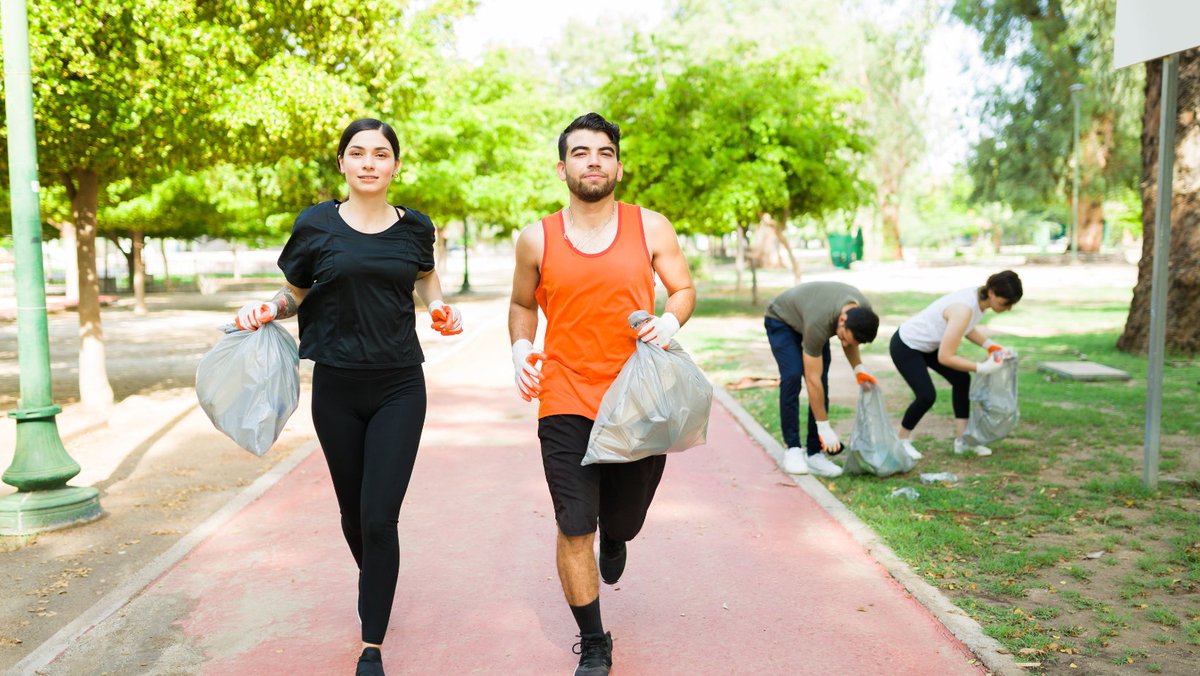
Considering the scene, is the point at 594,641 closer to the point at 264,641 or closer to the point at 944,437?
the point at 264,641

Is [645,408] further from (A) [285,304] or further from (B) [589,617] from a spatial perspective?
(A) [285,304]

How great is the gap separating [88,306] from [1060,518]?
30.1 feet

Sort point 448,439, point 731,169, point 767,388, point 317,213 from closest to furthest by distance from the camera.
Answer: point 317,213, point 448,439, point 767,388, point 731,169

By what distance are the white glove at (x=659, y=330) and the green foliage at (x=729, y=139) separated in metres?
16.9

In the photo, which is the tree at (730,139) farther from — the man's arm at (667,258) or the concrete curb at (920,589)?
the man's arm at (667,258)

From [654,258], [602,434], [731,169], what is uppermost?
[731,169]

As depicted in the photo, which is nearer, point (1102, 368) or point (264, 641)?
point (264, 641)

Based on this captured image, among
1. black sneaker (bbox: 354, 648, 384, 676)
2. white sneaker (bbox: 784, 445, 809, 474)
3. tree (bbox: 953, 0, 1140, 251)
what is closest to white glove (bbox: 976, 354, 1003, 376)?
white sneaker (bbox: 784, 445, 809, 474)

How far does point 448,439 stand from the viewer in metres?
9.03

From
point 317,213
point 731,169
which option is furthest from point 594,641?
point 731,169

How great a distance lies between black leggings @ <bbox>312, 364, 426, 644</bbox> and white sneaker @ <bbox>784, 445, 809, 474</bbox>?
4011 millimetres

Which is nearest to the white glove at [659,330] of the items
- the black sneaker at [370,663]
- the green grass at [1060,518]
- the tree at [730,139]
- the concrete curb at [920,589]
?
the black sneaker at [370,663]

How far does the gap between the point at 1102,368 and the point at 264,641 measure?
427 inches

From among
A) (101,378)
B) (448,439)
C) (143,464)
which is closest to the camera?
(143,464)
